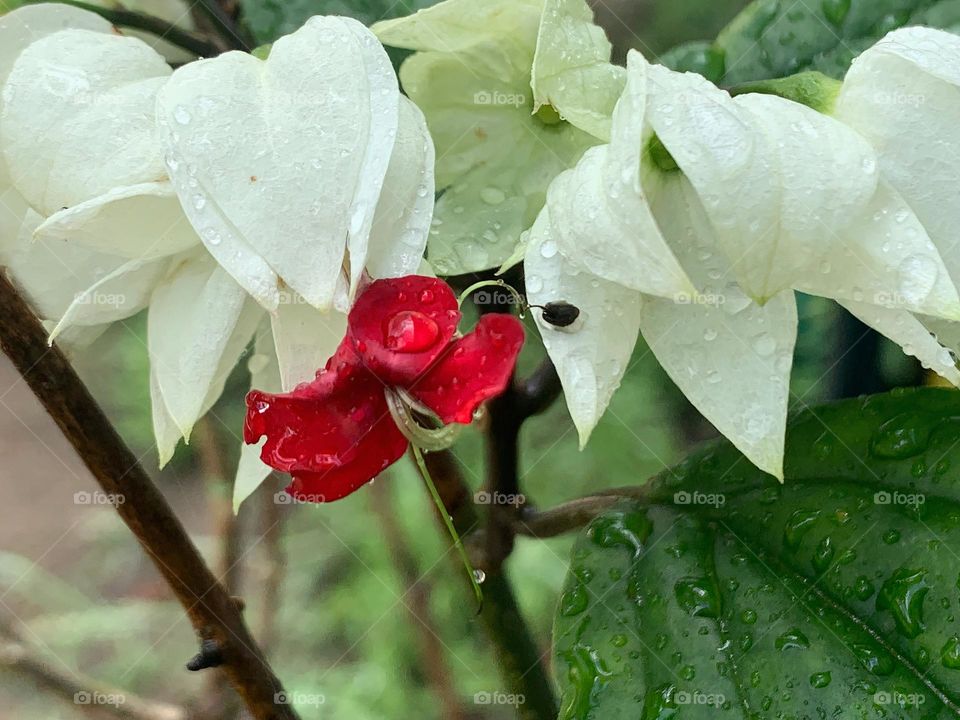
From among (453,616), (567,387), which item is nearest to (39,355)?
(567,387)

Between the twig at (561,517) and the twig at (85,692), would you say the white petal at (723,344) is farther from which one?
the twig at (85,692)

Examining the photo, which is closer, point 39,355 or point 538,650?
point 39,355

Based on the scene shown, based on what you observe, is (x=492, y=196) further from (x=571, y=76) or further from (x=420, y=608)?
(x=420, y=608)

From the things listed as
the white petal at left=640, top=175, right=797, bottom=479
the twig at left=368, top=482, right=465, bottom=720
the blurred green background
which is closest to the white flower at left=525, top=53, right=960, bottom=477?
the white petal at left=640, top=175, right=797, bottom=479

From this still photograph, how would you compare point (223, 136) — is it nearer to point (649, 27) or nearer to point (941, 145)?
point (941, 145)

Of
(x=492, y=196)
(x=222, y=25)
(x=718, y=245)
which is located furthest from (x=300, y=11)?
(x=718, y=245)

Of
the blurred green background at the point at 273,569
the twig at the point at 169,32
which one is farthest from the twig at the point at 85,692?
the twig at the point at 169,32

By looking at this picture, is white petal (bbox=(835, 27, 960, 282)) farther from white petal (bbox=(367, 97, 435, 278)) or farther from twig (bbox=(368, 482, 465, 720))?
twig (bbox=(368, 482, 465, 720))
